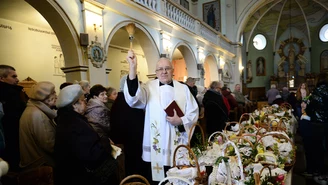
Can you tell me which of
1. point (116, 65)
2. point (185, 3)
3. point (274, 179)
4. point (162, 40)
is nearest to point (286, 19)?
point (185, 3)

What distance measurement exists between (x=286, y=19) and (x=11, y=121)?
23.1m

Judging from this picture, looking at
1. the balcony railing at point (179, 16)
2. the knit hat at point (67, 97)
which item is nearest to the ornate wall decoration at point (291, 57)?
the balcony railing at point (179, 16)

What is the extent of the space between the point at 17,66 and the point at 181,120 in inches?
227

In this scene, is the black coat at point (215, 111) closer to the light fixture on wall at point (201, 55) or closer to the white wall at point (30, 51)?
the white wall at point (30, 51)

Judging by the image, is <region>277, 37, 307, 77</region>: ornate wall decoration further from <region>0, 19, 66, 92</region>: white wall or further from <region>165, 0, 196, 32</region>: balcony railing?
<region>0, 19, 66, 92</region>: white wall

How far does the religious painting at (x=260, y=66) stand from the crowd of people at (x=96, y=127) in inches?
820

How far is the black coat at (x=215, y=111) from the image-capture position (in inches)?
195

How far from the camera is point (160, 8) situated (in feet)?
25.4

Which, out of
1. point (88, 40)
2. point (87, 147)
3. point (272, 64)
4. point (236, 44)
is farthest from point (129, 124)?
point (272, 64)

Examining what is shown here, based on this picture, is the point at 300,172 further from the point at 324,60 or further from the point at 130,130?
the point at 324,60

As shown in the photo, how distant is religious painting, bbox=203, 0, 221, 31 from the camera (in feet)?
55.1

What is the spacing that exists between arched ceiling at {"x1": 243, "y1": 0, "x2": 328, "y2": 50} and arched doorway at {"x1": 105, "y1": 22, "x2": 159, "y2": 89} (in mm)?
11914

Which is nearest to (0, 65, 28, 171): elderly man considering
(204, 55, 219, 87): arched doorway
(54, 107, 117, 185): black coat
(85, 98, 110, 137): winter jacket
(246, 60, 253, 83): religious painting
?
(85, 98, 110, 137): winter jacket

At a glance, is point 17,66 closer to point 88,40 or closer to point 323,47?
point 88,40
